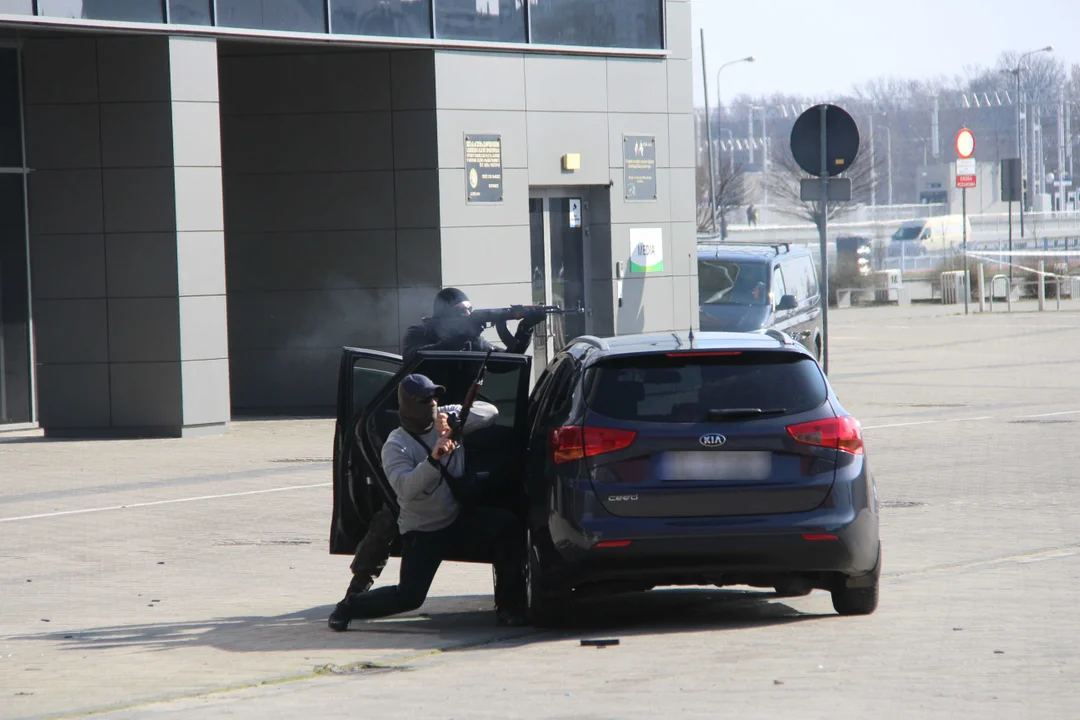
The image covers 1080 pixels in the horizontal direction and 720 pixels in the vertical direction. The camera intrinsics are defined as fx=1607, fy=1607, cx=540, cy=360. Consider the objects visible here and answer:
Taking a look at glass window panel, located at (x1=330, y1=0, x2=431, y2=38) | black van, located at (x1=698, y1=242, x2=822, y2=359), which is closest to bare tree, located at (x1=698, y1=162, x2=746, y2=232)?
black van, located at (x1=698, y1=242, x2=822, y2=359)

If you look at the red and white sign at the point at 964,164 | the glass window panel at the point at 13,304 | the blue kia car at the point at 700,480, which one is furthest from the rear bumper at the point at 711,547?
the red and white sign at the point at 964,164

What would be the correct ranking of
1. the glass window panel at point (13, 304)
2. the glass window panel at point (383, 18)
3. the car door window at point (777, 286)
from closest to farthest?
the glass window panel at point (383, 18) → the glass window panel at point (13, 304) → the car door window at point (777, 286)

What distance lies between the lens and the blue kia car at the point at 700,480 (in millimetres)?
7086

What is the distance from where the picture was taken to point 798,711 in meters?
5.59

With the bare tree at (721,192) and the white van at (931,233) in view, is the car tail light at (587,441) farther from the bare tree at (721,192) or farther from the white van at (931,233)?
the white van at (931,233)

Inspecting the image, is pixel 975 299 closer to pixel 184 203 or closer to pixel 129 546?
pixel 184 203

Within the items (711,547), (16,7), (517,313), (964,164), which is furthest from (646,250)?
(964,164)

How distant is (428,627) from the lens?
7902mm

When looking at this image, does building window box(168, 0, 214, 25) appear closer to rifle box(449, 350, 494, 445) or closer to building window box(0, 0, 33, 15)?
building window box(0, 0, 33, 15)

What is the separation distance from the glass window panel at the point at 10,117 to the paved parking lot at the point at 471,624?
511 cm

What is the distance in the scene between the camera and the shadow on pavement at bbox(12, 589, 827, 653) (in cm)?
739

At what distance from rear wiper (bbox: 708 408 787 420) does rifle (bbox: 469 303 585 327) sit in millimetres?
1912

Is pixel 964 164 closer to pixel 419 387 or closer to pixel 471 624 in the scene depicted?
pixel 471 624

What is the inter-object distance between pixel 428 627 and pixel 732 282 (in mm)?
14989
